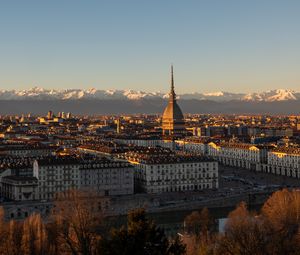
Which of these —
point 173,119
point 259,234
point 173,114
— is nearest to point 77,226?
point 259,234

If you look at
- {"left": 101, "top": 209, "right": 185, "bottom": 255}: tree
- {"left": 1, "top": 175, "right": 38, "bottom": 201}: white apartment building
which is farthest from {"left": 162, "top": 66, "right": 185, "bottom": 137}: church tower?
{"left": 101, "top": 209, "right": 185, "bottom": 255}: tree

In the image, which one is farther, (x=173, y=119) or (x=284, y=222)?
(x=173, y=119)

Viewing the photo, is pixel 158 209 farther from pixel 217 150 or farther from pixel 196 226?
pixel 217 150

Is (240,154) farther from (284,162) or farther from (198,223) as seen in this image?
(198,223)

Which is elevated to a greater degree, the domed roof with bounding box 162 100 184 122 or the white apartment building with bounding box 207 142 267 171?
the domed roof with bounding box 162 100 184 122

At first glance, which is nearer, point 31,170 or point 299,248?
point 299,248

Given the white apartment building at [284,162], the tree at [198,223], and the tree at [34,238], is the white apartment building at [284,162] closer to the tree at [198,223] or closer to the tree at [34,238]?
the tree at [198,223]

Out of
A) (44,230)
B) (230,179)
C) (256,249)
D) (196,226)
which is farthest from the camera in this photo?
(230,179)

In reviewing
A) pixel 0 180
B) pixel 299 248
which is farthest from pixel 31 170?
pixel 299 248

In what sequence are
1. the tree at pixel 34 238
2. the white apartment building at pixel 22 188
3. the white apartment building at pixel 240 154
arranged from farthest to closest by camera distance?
the white apartment building at pixel 240 154 < the white apartment building at pixel 22 188 < the tree at pixel 34 238

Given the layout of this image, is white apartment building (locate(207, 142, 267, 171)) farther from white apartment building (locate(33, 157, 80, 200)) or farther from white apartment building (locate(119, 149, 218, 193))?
white apartment building (locate(33, 157, 80, 200))

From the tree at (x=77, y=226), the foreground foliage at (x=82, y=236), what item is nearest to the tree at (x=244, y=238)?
the foreground foliage at (x=82, y=236)
